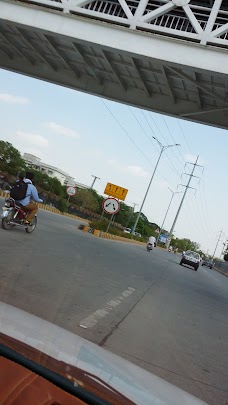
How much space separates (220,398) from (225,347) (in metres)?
2.55

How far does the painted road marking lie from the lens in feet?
16.7

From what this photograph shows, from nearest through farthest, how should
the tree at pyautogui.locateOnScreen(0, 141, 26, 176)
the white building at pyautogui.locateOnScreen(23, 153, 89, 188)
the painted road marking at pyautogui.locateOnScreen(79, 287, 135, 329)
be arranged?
the painted road marking at pyautogui.locateOnScreen(79, 287, 135, 329), the tree at pyautogui.locateOnScreen(0, 141, 26, 176), the white building at pyautogui.locateOnScreen(23, 153, 89, 188)

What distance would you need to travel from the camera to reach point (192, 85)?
14.0 meters

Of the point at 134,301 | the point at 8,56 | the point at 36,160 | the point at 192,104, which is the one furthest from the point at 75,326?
the point at 36,160

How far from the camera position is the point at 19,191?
1152 cm

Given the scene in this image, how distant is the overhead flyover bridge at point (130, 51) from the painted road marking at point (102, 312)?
735cm

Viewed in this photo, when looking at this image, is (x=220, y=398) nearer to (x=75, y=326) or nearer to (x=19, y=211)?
(x=75, y=326)

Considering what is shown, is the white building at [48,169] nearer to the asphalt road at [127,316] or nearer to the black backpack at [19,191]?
the black backpack at [19,191]

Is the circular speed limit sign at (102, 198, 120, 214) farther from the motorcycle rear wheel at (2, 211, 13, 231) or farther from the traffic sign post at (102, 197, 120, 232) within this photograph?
the motorcycle rear wheel at (2, 211, 13, 231)

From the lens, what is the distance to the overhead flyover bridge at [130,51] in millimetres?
12180

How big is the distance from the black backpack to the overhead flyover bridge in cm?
476

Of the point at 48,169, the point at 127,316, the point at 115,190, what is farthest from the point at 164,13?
the point at 48,169

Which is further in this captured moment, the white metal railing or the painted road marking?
the white metal railing

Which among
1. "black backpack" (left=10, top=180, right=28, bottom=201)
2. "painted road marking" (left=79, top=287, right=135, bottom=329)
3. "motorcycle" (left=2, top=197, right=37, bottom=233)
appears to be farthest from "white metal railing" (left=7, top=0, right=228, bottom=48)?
"painted road marking" (left=79, top=287, right=135, bottom=329)
